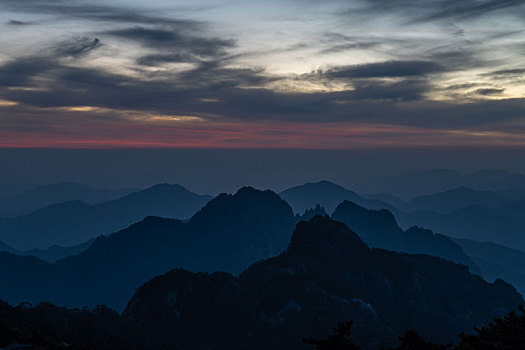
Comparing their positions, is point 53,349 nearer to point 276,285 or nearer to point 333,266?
point 276,285

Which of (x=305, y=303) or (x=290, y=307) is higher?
(x=290, y=307)

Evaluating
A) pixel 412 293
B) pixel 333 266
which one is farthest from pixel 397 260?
pixel 333 266

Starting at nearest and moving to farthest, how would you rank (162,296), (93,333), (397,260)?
(93,333) → (162,296) → (397,260)

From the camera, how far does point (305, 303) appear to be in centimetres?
14625

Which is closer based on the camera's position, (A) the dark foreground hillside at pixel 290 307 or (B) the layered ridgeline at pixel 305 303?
(A) the dark foreground hillside at pixel 290 307

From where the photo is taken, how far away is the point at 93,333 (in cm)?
10375

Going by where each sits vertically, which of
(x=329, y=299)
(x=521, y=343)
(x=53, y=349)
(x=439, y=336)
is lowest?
(x=439, y=336)

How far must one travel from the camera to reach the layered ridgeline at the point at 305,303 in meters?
132

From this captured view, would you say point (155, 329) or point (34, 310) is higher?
point (34, 310)

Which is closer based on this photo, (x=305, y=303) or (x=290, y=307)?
(x=290, y=307)

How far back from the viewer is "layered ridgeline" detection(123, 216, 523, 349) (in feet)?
434

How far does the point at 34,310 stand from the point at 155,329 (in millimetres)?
35701

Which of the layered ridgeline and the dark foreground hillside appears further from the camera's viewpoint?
the layered ridgeline

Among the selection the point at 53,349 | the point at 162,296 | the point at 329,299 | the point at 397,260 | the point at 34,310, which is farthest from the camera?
the point at 397,260
